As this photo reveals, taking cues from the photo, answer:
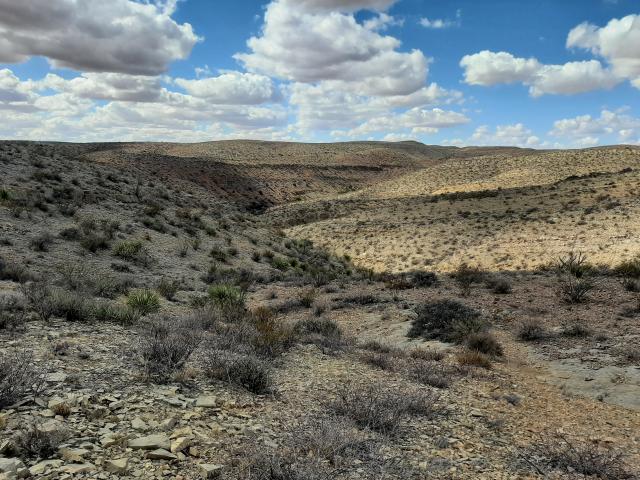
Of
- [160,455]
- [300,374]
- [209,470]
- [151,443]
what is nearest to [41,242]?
[300,374]

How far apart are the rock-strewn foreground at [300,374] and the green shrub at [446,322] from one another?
0.06m

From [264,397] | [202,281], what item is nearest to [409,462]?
[264,397]

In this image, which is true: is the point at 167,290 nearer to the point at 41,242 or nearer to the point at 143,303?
the point at 143,303

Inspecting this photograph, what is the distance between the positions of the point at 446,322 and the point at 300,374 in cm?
583

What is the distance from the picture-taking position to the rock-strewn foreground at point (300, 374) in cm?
462

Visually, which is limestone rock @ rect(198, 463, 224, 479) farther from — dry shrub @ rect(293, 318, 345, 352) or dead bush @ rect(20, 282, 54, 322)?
dead bush @ rect(20, 282, 54, 322)

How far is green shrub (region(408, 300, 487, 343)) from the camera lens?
11125 millimetres

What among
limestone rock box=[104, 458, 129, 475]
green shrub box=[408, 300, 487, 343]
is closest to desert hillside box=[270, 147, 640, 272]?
green shrub box=[408, 300, 487, 343]

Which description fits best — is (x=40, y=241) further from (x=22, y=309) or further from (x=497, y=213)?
(x=497, y=213)

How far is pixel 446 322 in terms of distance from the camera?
471 inches

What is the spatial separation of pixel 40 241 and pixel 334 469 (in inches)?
581

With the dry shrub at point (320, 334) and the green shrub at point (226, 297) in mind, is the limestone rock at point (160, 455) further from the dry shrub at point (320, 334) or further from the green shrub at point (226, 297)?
the green shrub at point (226, 297)

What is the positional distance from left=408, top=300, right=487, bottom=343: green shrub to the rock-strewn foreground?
0.06 metres

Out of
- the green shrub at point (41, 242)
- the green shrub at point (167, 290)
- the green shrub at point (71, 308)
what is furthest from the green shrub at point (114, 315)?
the green shrub at point (41, 242)
